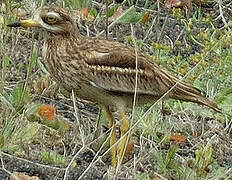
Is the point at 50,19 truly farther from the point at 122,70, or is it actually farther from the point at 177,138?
the point at 177,138

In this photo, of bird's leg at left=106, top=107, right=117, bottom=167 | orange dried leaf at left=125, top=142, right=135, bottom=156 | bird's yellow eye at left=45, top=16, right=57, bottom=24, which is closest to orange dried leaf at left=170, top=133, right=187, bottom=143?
orange dried leaf at left=125, top=142, right=135, bottom=156

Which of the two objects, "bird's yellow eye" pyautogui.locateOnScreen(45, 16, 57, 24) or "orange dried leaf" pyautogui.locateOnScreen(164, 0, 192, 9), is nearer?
"bird's yellow eye" pyautogui.locateOnScreen(45, 16, 57, 24)

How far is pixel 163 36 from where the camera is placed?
691cm

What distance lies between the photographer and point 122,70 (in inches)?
200

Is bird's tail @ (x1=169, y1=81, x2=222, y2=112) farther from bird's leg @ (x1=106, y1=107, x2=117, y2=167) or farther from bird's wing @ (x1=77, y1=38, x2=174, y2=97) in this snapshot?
bird's leg @ (x1=106, y1=107, x2=117, y2=167)

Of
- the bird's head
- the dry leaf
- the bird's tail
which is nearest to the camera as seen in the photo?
the dry leaf

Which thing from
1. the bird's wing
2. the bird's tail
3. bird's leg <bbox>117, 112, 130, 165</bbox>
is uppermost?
the bird's wing

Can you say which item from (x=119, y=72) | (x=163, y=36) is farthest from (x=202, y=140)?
(x=163, y=36)

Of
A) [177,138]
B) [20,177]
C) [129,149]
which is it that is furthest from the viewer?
[177,138]

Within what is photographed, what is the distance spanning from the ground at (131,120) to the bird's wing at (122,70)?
0.15 metres

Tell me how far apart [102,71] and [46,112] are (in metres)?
0.41

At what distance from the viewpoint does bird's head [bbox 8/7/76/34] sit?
492cm

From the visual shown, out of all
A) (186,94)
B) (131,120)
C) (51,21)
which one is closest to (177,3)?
(186,94)

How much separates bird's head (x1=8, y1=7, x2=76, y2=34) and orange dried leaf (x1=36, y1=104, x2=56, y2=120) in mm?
415
